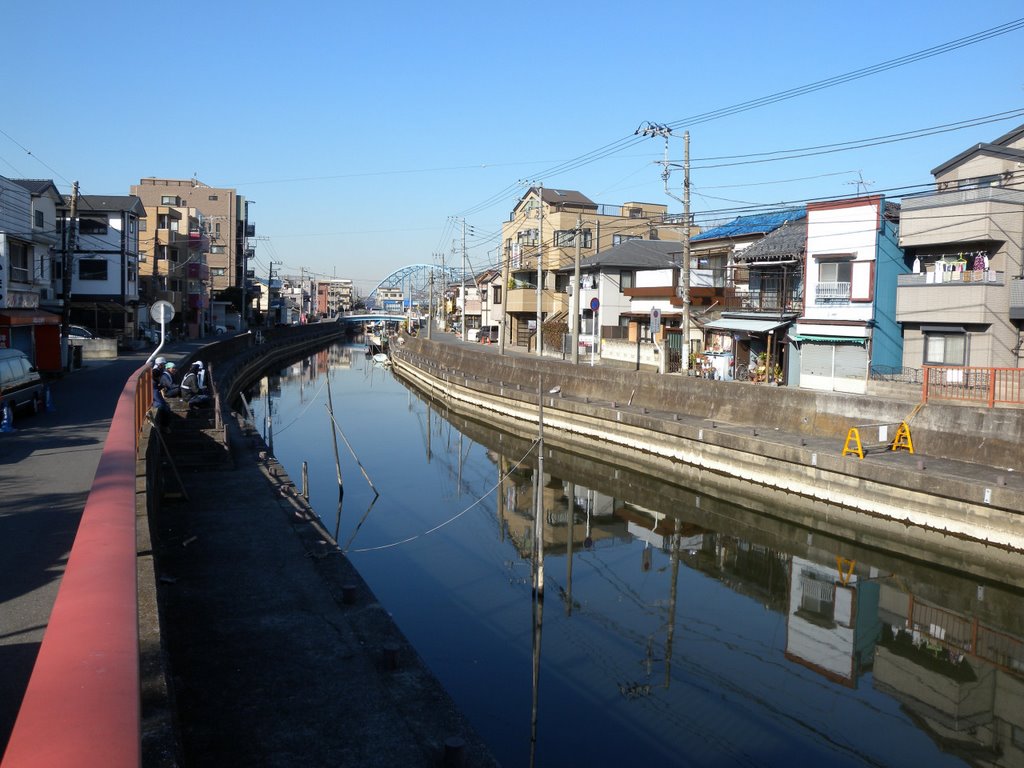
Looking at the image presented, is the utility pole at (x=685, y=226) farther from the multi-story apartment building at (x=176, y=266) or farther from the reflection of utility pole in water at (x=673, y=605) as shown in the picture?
the multi-story apartment building at (x=176, y=266)

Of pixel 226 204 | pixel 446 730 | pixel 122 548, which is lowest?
pixel 446 730

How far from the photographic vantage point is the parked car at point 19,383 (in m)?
18.5

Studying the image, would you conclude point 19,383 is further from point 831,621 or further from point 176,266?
point 176,266

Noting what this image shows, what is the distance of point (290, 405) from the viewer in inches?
1716

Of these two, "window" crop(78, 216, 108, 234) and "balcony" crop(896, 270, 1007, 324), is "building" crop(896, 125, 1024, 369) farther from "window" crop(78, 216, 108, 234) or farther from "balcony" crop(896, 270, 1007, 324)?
"window" crop(78, 216, 108, 234)

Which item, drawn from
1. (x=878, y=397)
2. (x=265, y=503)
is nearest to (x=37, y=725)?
(x=265, y=503)

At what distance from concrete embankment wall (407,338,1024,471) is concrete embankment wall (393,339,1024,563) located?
5 centimetres

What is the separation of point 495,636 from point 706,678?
3.41m

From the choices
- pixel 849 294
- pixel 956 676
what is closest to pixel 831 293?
pixel 849 294

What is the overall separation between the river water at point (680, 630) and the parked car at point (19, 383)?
7.54 meters

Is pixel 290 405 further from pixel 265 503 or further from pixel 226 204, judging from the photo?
pixel 226 204

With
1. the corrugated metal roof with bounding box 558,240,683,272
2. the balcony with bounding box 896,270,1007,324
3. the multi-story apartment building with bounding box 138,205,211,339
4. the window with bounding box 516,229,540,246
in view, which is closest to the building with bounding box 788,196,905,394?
the balcony with bounding box 896,270,1007,324

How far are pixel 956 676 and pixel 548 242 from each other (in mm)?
47107

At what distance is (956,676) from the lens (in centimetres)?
1230
